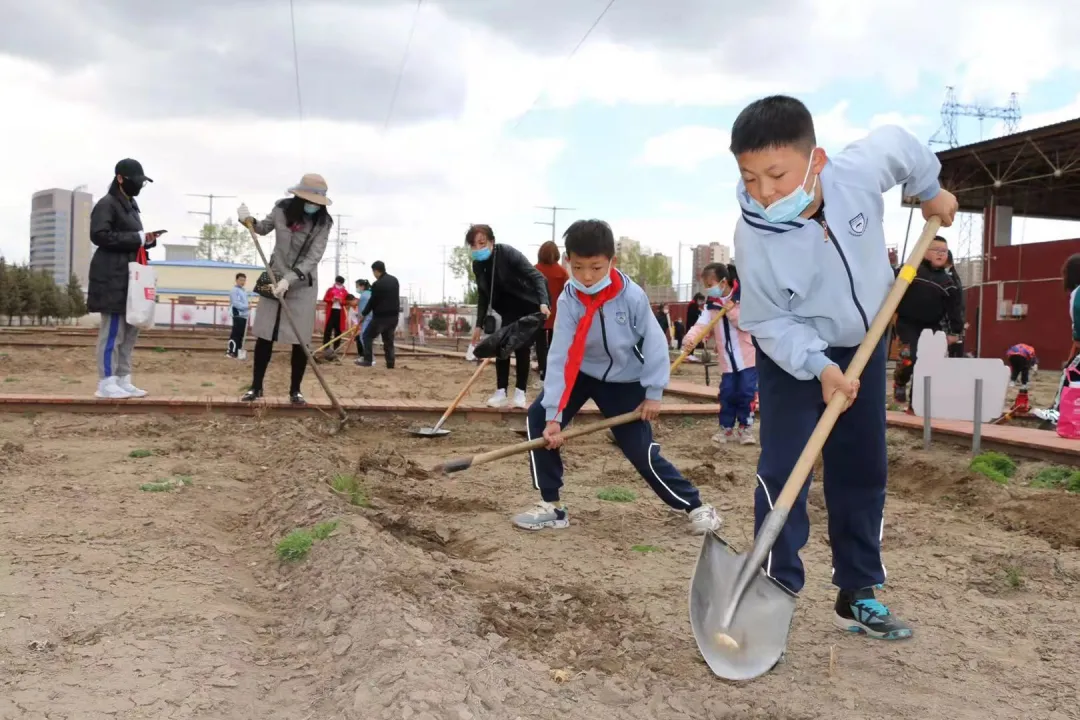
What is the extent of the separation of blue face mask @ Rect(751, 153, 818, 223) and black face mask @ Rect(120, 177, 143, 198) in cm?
606

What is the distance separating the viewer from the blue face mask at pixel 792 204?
2.51 meters

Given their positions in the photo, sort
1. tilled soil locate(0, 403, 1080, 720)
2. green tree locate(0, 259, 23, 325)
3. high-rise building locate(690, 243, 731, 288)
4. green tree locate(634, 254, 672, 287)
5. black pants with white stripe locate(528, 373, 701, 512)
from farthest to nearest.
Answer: high-rise building locate(690, 243, 731, 288) → green tree locate(634, 254, 672, 287) → green tree locate(0, 259, 23, 325) → black pants with white stripe locate(528, 373, 701, 512) → tilled soil locate(0, 403, 1080, 720)

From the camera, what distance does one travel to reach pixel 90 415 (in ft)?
22.1

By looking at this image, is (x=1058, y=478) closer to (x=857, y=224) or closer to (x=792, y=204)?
(x=857, y=224)

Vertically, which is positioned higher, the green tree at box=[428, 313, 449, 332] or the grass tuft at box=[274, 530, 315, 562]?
the green tree at box=[428, 313, 449, 332]

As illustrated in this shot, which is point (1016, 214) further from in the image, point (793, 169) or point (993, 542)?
point (793, 169)

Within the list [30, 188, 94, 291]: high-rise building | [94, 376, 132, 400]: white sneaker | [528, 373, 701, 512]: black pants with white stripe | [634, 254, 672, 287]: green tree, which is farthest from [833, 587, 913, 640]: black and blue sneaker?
[30, 188, 94, 291]: high-rise building

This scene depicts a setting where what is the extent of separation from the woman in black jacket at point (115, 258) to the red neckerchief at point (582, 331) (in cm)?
448

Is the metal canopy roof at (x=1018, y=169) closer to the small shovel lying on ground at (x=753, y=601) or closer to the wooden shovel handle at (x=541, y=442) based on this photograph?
the wooden shovel handle at (x=541, y=442)

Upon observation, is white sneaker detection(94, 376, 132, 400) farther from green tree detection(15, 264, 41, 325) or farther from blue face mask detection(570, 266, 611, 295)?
green tree detection(15, 264, 41, 325)

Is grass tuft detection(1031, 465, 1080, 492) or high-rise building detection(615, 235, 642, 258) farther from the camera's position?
high-rise building detection(615, 235, 642, 258)

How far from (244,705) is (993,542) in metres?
3.39

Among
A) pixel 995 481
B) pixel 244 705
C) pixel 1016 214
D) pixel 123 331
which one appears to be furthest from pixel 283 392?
pixel 1016 214

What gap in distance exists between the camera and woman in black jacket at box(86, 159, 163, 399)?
22.4ft
